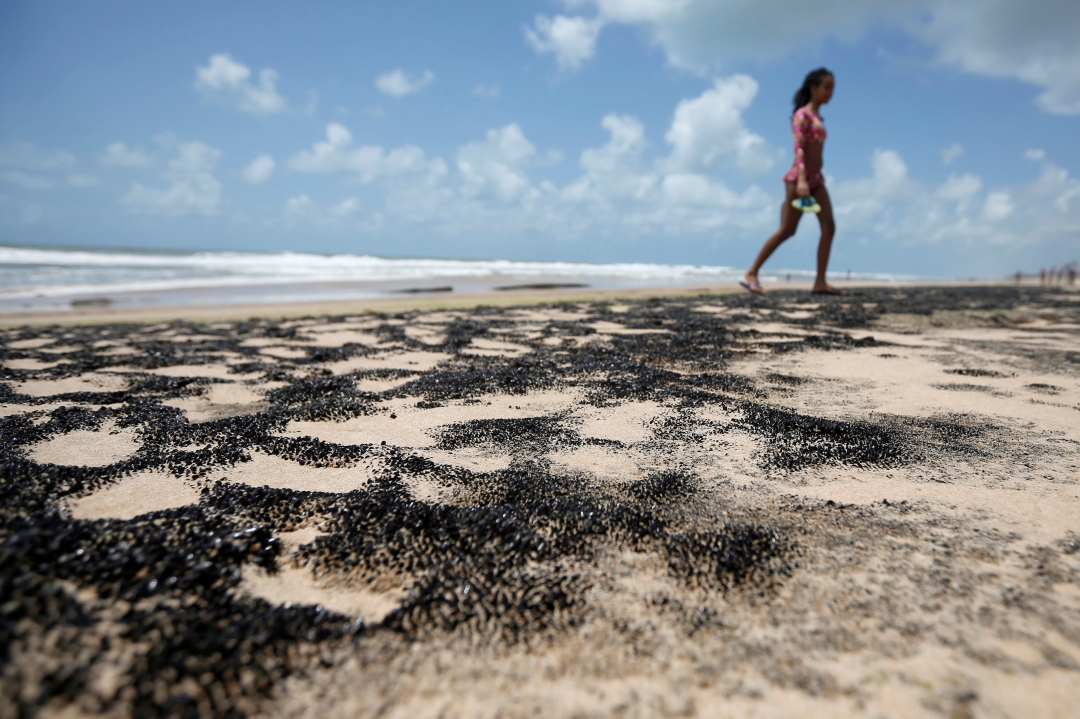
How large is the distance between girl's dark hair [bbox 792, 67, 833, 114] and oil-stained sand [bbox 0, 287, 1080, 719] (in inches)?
203

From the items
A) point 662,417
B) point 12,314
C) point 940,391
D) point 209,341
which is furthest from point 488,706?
point 12,314

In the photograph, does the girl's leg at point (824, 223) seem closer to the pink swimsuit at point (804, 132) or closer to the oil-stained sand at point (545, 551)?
the pink swimsuit at point (804, 132)

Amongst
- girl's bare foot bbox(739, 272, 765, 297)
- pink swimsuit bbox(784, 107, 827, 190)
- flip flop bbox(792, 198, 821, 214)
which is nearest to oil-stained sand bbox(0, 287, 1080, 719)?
flip flop bbox(792, 198, 821, 214)

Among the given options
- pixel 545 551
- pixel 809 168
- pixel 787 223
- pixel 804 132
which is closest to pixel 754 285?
pixel 787 223

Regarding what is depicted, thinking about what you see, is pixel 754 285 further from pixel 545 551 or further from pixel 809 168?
pixel 545 551

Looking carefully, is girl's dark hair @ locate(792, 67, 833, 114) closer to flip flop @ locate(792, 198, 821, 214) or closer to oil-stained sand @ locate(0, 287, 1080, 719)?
flip flop @ locate(792, 198, 821, 214)

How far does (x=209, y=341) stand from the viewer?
4.03 m

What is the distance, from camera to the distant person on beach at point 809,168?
249 inches

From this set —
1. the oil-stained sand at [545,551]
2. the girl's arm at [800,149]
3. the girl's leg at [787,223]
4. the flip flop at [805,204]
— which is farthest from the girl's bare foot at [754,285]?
the oil-stained sand at [545,551]

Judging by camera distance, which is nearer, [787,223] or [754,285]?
[787,223]

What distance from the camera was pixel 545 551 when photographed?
1.07 meters

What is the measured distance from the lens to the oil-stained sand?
74 cm

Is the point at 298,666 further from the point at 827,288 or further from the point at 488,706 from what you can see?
the point at 827,288

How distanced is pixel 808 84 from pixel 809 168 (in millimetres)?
962
